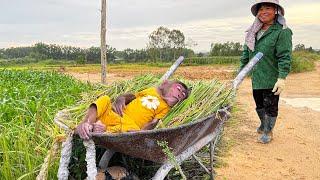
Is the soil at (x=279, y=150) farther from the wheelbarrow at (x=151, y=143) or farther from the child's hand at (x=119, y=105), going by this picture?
the child's hand at (x=119, y=105)

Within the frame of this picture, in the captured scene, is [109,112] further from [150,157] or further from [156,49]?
[156,49]

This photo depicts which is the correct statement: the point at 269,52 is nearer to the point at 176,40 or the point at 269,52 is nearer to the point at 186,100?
the point at 186,100

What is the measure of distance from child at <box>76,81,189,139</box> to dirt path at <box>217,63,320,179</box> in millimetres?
1272

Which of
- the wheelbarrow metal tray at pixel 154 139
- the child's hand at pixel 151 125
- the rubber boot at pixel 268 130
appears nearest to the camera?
the wheelbarrow metal tray at pixel 154 139

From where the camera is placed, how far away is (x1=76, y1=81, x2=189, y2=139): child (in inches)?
129

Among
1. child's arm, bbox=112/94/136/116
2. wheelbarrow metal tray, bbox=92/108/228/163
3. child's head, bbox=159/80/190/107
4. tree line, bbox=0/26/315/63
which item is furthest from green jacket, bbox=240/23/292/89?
tree line, bbox=0/26/315/63

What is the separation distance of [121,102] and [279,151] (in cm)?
270

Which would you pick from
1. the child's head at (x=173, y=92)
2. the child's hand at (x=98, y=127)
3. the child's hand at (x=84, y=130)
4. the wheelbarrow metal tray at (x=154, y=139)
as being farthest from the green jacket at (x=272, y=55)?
the child's hand at (x=84, y=130)

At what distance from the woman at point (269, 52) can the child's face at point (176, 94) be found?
2.01 meters

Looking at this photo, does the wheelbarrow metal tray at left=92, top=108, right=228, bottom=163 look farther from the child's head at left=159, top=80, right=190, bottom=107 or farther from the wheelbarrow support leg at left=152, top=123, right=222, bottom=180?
the child's head at left=159, top=80, right=190, bottom=107

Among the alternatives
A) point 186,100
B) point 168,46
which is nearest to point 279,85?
point 186,100

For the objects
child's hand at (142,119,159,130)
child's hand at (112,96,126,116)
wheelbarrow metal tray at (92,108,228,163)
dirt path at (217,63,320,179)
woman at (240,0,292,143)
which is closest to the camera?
wheelbarrow metal tray at (92,108,228,163)

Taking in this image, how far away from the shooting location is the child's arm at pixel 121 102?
365cm

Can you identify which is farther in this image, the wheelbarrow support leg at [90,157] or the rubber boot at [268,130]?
the rubber boot at [268,130]
